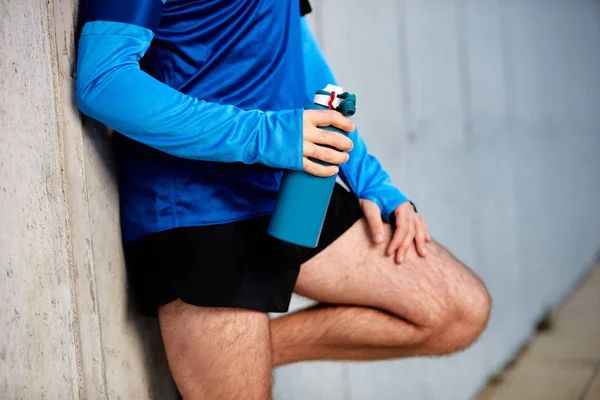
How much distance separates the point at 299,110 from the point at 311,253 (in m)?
0.43

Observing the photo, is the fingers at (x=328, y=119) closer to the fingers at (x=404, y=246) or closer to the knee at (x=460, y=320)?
the fingers at (x=404, y=246)

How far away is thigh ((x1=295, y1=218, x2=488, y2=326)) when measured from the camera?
70.1 inches

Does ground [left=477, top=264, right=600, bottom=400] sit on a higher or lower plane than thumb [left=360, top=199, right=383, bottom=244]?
lower

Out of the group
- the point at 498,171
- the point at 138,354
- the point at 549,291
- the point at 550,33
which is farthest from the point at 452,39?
the point at 138,354

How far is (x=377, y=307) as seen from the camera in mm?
1869

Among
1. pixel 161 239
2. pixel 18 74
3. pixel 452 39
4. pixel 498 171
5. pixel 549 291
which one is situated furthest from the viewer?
pixel 549 291

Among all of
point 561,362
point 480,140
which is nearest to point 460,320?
point 480,140

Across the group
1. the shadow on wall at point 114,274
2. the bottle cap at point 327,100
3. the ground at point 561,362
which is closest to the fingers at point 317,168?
the bottle cap at point 327,100

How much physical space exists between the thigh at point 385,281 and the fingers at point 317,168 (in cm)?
34

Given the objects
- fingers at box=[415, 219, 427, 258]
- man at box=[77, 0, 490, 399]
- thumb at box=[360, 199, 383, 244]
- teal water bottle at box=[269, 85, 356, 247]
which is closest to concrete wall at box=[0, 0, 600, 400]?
man at box=[77, 0, 490, 399]

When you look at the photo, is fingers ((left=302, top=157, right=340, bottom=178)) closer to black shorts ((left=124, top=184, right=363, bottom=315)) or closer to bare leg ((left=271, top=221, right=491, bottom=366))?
black shorts ((left=124, top=184, right=363, bottom=315))

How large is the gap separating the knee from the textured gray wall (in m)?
0.82

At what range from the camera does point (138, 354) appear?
1.66 metres

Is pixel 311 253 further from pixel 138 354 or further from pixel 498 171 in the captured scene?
pixel 498 171
